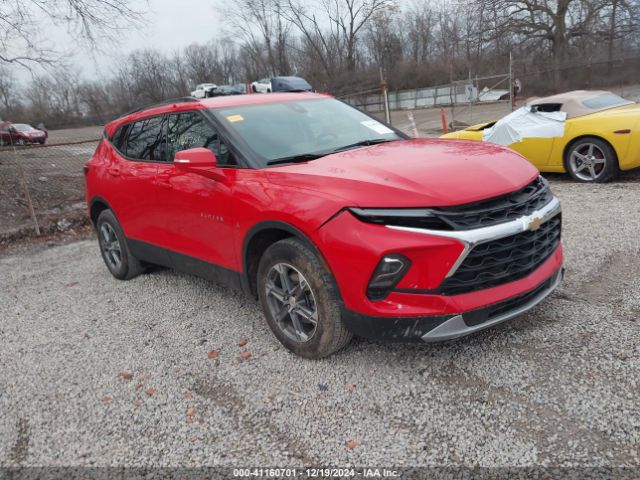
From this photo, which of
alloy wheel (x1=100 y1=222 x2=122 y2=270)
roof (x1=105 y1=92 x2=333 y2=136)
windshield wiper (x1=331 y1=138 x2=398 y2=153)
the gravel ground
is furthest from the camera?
alloy wheel (x1=100 y1=222 x2=122 y2=270)

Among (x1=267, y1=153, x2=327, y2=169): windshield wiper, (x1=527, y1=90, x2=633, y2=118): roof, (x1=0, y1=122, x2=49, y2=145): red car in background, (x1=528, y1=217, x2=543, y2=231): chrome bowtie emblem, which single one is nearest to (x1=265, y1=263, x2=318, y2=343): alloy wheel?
(x1=267, y1=153, x2=327, y2=169): windshield wiper

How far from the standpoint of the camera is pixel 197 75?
70688 mm

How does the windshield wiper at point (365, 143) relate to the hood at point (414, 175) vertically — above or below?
above

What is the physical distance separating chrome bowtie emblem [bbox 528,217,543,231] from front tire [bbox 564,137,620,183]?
5194 mm

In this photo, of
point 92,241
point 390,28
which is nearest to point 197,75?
point 390,28

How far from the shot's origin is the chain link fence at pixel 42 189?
328 inches

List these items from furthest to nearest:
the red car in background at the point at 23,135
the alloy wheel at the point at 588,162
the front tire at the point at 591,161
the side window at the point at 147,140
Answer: the red car in background at the point at 23,135 < the alloy wheel at the point at 588,162 < the front tire at the point at 591,161 < the side window at the point at 147,140

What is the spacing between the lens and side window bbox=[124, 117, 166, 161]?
4.32 meters

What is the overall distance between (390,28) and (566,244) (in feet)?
202

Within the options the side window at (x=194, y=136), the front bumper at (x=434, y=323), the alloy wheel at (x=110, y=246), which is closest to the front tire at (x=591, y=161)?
the front bumper at (x=434, y=323)

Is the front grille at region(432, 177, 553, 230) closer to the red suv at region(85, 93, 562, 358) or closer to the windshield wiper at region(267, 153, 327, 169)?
the red suv at region(85, 93, 562, 358)

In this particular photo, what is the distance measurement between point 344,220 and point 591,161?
6.14m

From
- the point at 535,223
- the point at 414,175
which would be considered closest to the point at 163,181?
the point at 414,175

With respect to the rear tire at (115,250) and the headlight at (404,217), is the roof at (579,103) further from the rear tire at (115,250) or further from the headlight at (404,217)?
the rear tire at (115,250)
